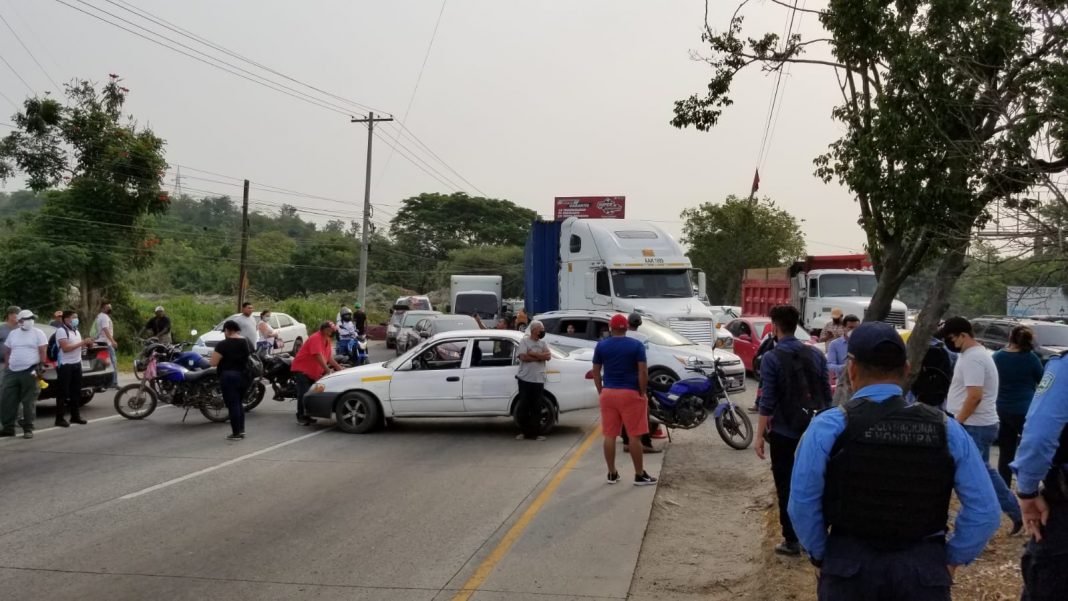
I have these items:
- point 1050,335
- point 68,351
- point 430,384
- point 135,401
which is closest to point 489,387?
point 430,384

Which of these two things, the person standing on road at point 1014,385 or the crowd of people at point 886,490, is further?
the person standing on road at point 1014,385

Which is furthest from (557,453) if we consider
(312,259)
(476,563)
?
(312,259)

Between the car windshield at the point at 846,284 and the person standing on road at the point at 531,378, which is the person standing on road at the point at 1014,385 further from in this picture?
the car windshield at the point at 846,284

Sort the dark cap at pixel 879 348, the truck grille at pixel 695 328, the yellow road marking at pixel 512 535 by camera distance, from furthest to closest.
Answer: the truck grille at pixel 695 328
the yellow road marking at pixel 512 535
the dark cap at pixel 879 348

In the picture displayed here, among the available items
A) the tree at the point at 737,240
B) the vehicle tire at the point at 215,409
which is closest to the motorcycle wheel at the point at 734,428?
the vehicle tire at the point at 215,409

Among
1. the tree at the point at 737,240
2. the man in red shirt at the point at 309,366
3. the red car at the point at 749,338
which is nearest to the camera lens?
the man in red shirt at the point at 309,366

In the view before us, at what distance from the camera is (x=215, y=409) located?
48.3 feet

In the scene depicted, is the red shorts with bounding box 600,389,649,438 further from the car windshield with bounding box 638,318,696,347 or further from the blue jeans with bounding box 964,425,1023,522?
the car windshield with bounding box 638,318,696,347

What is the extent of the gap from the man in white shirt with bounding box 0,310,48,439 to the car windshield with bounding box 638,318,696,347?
30.9ft

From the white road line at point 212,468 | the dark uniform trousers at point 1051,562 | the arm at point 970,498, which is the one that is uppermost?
the arm at point 970,498

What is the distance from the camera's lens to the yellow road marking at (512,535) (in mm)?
Answer: 6461

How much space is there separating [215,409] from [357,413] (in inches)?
104

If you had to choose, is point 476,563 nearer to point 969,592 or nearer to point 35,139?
point 969,592

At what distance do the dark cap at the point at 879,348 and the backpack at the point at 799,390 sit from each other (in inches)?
135
